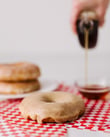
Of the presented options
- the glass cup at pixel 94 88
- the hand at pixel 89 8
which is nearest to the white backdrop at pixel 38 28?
the hand at pixel 89 8

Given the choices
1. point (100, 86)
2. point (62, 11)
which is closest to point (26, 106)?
point (100, 86)

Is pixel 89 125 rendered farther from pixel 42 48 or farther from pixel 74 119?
pixel 42 48

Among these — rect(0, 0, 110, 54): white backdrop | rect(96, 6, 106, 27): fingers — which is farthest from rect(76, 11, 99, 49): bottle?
rect(0, 0, 110, 54): white backdrop

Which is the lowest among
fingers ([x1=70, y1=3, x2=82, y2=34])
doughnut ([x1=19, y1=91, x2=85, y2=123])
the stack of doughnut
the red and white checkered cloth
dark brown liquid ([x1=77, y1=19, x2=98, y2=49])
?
the red and white checkered cloth

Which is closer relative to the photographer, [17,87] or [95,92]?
[95,92]

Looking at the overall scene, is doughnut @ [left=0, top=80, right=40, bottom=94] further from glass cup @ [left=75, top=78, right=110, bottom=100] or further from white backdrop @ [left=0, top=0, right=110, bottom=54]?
white backdrop @ [left=0, top=0, right=110, bottom=54]

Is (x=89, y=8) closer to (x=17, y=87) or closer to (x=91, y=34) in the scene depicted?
(x=91, y=34)

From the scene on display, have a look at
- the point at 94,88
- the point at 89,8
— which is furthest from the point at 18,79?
the point at 89,8
